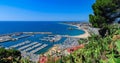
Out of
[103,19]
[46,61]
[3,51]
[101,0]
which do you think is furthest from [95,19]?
[46,61]

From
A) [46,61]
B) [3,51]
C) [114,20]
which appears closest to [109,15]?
[114,20]

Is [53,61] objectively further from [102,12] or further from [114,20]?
[114,20]

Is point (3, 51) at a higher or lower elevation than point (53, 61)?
lower

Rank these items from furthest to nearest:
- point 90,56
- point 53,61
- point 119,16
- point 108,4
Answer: point 119,16, point 108,4, point 53,61, point 90,56

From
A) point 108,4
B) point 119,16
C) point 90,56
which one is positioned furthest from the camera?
point 119,16

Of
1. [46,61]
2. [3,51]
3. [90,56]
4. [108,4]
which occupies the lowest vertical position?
[3,51]

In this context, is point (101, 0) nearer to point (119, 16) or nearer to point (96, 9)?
point (96, 9)

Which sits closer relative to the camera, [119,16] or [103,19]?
[103,19]
